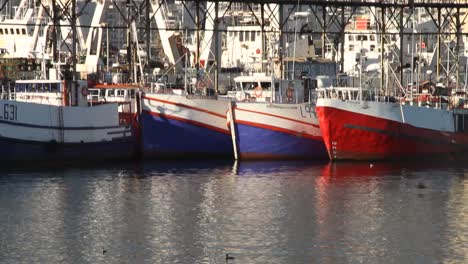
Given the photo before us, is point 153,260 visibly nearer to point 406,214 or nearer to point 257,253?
point 257,253

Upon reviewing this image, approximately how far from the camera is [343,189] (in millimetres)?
65375

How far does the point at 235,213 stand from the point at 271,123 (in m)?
22.7

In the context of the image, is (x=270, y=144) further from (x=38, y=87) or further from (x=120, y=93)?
(x=38, y=87)

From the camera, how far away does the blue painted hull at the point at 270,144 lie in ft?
260

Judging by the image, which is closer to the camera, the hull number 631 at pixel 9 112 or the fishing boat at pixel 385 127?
the hull number 631 at pixel 9 112

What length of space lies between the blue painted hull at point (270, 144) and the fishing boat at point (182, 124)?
1.48 m

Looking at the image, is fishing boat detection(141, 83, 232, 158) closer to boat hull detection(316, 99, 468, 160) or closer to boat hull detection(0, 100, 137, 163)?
boat hull detection(0, 100, 137, 163)

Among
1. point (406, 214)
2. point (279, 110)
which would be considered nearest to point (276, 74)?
point (279, 110)

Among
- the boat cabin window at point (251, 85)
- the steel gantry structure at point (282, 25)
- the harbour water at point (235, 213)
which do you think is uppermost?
the steel gantry structure at point (282, 25)

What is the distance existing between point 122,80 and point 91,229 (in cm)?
4202

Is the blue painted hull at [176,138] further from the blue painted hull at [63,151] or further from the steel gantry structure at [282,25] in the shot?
the steel gantry structure at [282,25]

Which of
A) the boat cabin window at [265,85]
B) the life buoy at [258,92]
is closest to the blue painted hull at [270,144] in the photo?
the life buoy at [258,92]

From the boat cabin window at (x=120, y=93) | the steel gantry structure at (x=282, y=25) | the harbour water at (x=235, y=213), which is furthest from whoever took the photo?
the steel gantry structure at (x=282, y=25)

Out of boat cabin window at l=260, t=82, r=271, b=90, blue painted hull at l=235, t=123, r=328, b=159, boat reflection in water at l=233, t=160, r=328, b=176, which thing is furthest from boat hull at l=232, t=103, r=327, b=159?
boat cabin window at l=260, t=82, r=271, b=90
